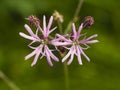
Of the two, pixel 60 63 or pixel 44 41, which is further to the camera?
pixel 60 63

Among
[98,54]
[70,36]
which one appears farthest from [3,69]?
[70,36]

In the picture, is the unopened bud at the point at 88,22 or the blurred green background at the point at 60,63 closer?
the unopened bud at the point at 88,22

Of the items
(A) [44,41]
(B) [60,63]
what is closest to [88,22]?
(A) [44,41]

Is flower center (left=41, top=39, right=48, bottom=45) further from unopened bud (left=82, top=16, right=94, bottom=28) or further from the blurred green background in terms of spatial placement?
the blurred green background

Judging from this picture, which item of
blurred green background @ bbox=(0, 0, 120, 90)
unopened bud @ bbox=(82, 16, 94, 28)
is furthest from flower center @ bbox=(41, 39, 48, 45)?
blurred green background @ bbox=(0, 0, 120, 90)

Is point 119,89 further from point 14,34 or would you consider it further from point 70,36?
point 70,36

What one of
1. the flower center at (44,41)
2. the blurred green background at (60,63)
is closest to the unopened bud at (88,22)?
the flower center at (44,41)

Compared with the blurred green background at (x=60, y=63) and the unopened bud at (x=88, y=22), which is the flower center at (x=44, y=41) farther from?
the blurred green background at (x=60, y=63)

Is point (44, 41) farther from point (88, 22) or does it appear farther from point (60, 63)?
point (60, 63)

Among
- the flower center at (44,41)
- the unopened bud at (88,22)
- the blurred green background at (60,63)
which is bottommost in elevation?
the flower center at (44,41)
